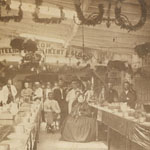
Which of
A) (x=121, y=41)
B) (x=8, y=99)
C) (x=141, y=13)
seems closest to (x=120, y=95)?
(x=121, y=41)

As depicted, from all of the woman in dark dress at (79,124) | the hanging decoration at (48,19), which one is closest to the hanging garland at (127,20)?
the hanging decoration at (48,19)

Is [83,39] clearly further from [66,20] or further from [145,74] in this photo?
[145,74]

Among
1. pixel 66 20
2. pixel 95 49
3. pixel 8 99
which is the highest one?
pixel 66 20

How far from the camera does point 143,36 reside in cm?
476

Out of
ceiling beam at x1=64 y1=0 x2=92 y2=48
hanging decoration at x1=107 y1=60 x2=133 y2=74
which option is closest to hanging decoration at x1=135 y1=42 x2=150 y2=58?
hanging decoration at x1=107 y1=60 x2=133 y2=74

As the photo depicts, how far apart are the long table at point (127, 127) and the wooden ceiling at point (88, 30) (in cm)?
93

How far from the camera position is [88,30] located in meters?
4.74

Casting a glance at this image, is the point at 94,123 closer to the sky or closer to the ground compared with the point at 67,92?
closer to the ground

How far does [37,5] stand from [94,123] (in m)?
1.86

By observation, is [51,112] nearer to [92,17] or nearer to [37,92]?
[37,92]

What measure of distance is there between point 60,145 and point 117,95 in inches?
42.5

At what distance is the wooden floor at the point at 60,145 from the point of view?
183 inches

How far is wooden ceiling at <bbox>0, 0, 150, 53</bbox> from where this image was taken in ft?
15.1

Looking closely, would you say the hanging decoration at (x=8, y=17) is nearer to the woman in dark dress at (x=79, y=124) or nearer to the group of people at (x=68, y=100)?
the group of people at (x=68, y=100)
